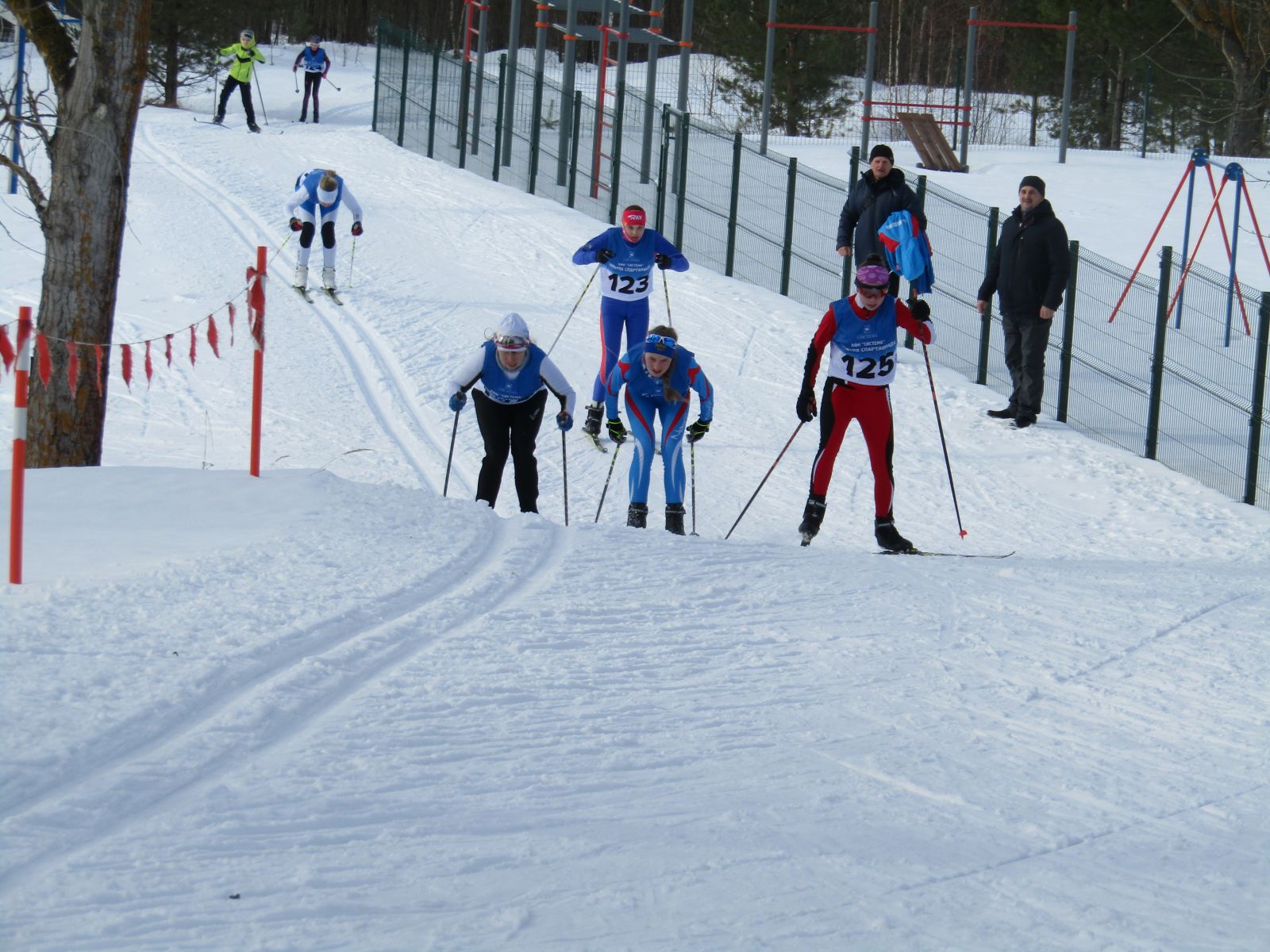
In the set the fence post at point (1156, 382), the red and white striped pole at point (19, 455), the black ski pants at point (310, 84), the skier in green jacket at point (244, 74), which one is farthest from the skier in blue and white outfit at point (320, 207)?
the black ski pants at point (310, 84)

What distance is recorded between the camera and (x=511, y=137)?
2111 cm

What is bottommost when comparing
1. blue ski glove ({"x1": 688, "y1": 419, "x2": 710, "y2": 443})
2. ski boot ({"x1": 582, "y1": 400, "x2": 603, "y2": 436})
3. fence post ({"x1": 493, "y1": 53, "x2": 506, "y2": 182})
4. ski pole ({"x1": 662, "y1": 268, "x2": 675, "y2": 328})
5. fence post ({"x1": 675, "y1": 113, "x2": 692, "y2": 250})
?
ski boot ({"x1": 582, "y1": 400, "x2": 603, "y2": 436})

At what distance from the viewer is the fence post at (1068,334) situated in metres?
12.2

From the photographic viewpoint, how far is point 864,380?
8.66m

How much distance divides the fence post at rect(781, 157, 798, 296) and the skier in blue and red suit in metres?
4.29

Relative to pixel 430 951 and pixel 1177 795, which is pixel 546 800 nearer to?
pixel 430 951

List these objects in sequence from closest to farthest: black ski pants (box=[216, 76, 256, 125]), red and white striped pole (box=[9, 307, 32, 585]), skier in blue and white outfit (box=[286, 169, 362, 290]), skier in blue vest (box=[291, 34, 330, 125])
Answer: red and white striped pole (box=[9, 307, 32, 585]) → skier in blue and white outfit (box=[286, 169, 362, 290]) → black ski pants (box=[216, 76, 256, 125]) → skier in blue vest (box=[291, 34, 330, 125])

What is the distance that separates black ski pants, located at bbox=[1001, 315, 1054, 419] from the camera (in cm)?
1157

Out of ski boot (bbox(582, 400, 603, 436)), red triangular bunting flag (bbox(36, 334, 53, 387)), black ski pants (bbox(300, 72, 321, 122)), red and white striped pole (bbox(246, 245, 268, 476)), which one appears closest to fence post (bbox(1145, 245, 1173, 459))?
ski boot (bbox(582, 400, 603, 436))

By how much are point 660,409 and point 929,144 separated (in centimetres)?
1547

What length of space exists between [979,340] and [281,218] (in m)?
9.00

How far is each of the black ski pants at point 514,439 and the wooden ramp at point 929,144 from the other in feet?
50.5

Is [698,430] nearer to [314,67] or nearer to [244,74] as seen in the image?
[244,74]

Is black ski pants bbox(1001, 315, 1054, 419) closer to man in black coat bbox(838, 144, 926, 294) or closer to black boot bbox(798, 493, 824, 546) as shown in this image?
man in black coat bbox(838, 144, 926, 294)
